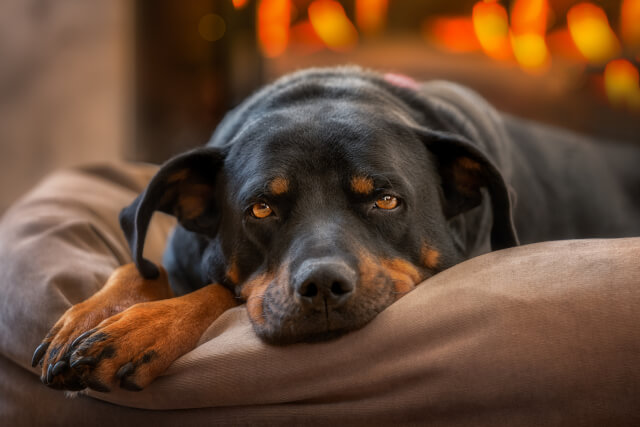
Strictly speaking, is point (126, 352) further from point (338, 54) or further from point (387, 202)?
point (338, 54)

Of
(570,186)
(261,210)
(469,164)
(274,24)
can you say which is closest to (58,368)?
(261,210)

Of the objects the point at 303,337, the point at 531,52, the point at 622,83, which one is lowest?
the point at 622,83

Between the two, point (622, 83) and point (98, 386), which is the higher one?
point (98, 386)

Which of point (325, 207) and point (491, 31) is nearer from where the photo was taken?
point (325, 207)

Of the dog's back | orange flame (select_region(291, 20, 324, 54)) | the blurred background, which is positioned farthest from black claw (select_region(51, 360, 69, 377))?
orange flame (select_region(291, 20, 324, 54))

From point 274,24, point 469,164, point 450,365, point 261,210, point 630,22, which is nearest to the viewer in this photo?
point 450,365

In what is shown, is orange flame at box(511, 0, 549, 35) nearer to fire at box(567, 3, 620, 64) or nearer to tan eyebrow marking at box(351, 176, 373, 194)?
fire at box(567, 3, 620, 64)

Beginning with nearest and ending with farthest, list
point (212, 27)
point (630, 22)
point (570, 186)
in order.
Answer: point (570, 186), point (630, 22), point (212, 27)

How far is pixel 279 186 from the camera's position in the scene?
5.91 feet

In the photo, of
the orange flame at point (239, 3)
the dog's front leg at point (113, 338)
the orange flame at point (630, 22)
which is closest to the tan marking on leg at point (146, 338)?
the dog's front leg at point (113, 338)

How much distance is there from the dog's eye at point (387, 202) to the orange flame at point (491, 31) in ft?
10.6

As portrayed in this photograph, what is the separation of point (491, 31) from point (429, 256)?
130 inches

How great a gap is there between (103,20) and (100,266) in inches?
128

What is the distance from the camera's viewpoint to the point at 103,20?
4820 mm
